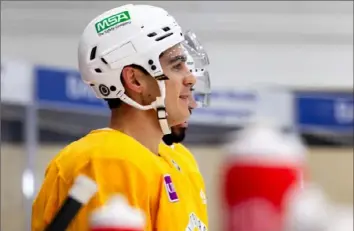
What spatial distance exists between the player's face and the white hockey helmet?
0.01m

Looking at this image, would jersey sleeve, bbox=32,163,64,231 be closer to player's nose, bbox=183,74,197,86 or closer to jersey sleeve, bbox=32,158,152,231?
jersey sleeve, bbox=32,158,152,231

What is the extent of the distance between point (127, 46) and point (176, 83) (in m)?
0.10

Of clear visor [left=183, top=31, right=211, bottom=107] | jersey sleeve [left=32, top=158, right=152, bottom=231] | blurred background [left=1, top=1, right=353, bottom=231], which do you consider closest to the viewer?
jersey sleeve [left=32, top=158, right=152, bottom=231]

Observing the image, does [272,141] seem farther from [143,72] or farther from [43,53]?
[43,53]

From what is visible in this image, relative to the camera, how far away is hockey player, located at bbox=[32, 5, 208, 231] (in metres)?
1.23

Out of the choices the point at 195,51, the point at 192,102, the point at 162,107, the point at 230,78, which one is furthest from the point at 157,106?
the point at 230,78

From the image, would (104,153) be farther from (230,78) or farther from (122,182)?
(230,78)

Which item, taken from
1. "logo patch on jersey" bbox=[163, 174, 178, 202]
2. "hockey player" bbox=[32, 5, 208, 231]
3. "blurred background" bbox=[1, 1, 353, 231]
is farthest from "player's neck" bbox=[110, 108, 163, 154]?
"blurred background" bbox=[1, 1, 353, 231]

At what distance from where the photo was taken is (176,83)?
4.35 feet

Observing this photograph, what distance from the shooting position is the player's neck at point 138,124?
1.37m

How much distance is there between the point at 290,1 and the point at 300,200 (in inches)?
178

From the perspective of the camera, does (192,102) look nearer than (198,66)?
Yes

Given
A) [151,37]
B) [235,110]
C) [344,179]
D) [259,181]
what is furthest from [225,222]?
[344,179]

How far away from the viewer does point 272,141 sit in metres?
0.51
